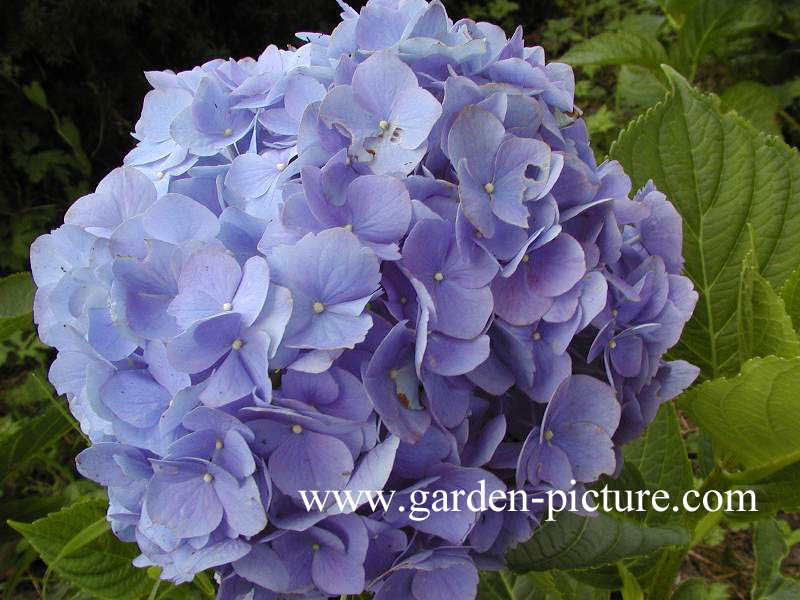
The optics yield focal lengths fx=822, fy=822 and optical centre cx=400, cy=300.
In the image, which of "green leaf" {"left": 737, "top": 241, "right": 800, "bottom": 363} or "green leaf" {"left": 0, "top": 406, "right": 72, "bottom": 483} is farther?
"green leaf" {"left": 0, "top": 406, "right": 72, "bottom": 483}

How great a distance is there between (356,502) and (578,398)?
0.60 ft

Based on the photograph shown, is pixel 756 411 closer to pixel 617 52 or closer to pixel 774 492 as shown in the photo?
pixel 774 492

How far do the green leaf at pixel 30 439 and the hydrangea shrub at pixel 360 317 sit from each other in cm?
63

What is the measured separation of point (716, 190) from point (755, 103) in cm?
144

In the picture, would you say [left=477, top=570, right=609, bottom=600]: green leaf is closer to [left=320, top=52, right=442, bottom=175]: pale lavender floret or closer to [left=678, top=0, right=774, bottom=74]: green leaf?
[left=320, top=52, right=442, bottom=175]: pale lavender floret

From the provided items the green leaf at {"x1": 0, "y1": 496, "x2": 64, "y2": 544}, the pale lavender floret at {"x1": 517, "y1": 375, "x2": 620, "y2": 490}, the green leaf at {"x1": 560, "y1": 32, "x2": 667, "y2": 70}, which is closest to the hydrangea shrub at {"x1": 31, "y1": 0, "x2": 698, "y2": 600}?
the pale lavender floret at {"x1": 517, "y1": 375, "x2": 620, "y2": 490}

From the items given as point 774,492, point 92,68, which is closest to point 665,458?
point 774,492

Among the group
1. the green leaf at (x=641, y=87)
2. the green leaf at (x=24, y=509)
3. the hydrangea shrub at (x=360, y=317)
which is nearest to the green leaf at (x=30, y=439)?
the green leaf at (x=24, y=509)

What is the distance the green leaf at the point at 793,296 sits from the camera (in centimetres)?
85

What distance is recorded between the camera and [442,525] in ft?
1.89

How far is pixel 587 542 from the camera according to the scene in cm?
67

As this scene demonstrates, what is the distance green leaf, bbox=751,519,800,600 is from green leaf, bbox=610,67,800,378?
12.7 inches

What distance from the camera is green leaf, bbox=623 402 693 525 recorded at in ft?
3.21

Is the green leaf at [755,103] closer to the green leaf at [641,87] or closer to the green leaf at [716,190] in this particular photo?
the green leaf at [641,87]
